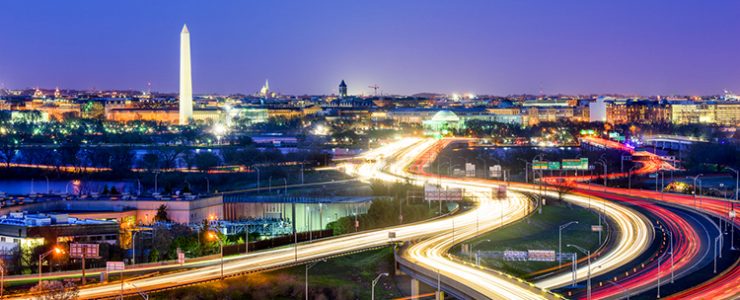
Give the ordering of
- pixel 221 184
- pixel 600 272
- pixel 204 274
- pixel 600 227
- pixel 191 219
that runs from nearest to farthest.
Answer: pixel 204 274
pixel 600 272
pixel 600 227
pixel 191 219
pixel 221 184

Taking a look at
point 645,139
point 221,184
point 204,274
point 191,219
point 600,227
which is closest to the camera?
point 204,274

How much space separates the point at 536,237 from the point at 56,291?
1932 cm

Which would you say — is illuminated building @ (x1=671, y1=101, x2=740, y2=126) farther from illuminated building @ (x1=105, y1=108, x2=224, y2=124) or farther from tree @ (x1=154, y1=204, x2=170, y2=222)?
tree @ (x1=154, y1=204, x2=170, y2=222)

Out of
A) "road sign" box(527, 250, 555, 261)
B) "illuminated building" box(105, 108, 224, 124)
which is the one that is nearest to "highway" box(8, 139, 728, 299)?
"road sign" box(527, 250, 555, 261)

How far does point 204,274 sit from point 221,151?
65.1 m

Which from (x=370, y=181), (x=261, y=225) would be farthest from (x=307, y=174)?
(x=261, y=225)

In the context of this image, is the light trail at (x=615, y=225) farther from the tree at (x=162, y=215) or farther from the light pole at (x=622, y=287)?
the tree at (x=162, y=215)

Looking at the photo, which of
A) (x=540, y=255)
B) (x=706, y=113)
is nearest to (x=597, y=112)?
(x=706, y=113)

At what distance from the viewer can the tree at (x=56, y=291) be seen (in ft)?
89.6

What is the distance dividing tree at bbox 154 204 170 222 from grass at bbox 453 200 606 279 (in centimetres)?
1408

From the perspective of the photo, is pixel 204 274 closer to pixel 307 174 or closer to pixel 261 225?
pixel 261 225

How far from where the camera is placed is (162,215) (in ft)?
156

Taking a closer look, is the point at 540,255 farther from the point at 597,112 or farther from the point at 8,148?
the point at 597,112

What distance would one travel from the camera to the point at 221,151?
96875mm
